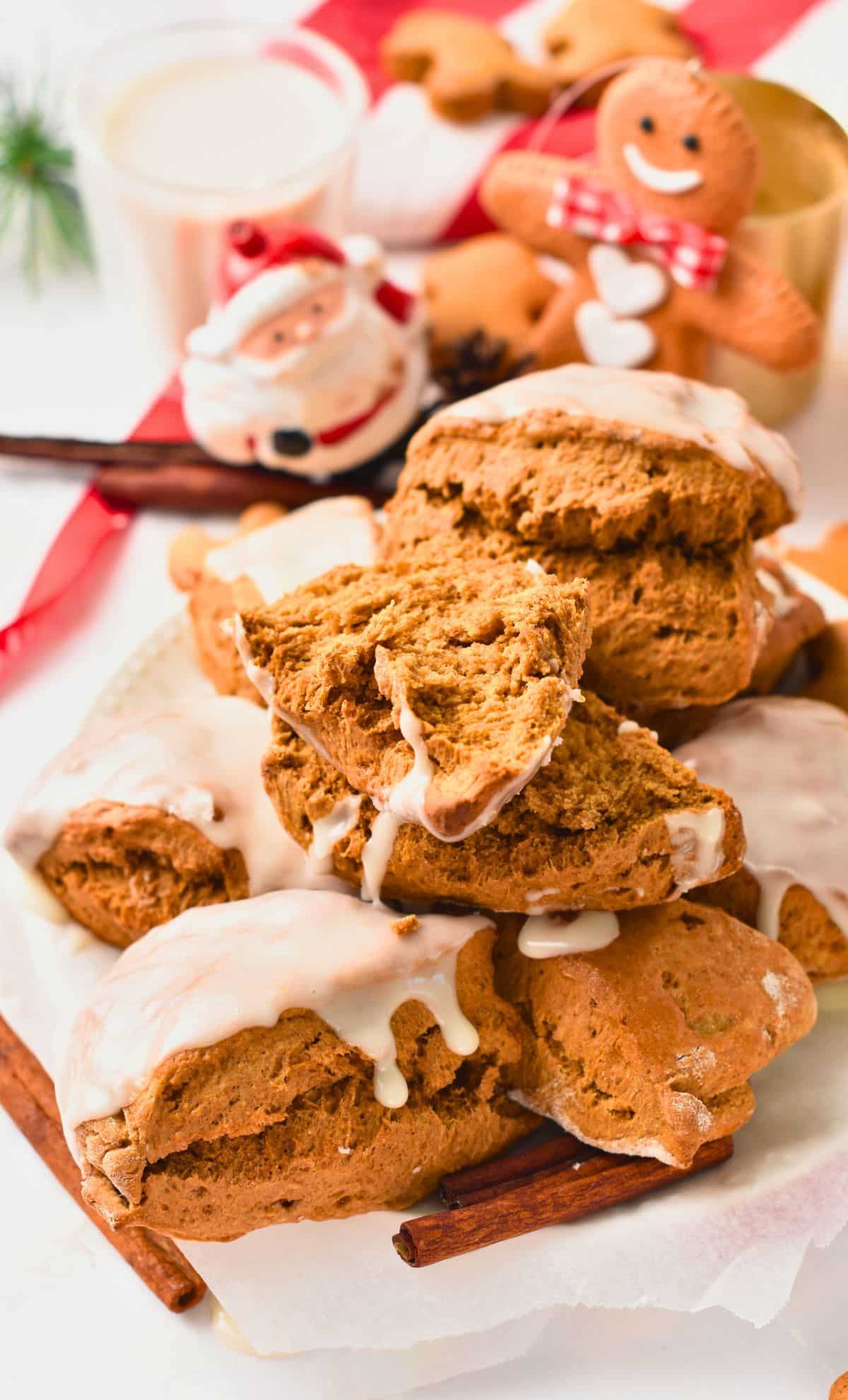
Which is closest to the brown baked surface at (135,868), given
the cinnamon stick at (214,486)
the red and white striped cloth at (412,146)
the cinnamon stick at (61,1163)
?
Answer: the cinnamon stick at (61,1163)

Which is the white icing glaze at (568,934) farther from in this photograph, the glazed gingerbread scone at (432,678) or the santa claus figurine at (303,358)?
the santa claus figurine at (303,358)

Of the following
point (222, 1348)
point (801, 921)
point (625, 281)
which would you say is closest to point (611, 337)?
point (625, 281)

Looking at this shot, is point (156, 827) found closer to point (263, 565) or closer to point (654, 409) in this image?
point (263, 565)

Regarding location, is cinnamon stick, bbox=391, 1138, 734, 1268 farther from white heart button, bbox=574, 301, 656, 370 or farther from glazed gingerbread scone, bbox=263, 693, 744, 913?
white heart button, bbox=574, 301, 656, 370

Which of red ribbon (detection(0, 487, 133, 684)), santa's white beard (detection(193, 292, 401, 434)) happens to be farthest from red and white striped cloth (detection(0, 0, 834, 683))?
santa's white beard (detection(193, 292, 401, 434))

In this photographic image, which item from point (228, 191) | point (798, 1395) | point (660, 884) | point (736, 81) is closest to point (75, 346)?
point (228, 191)
